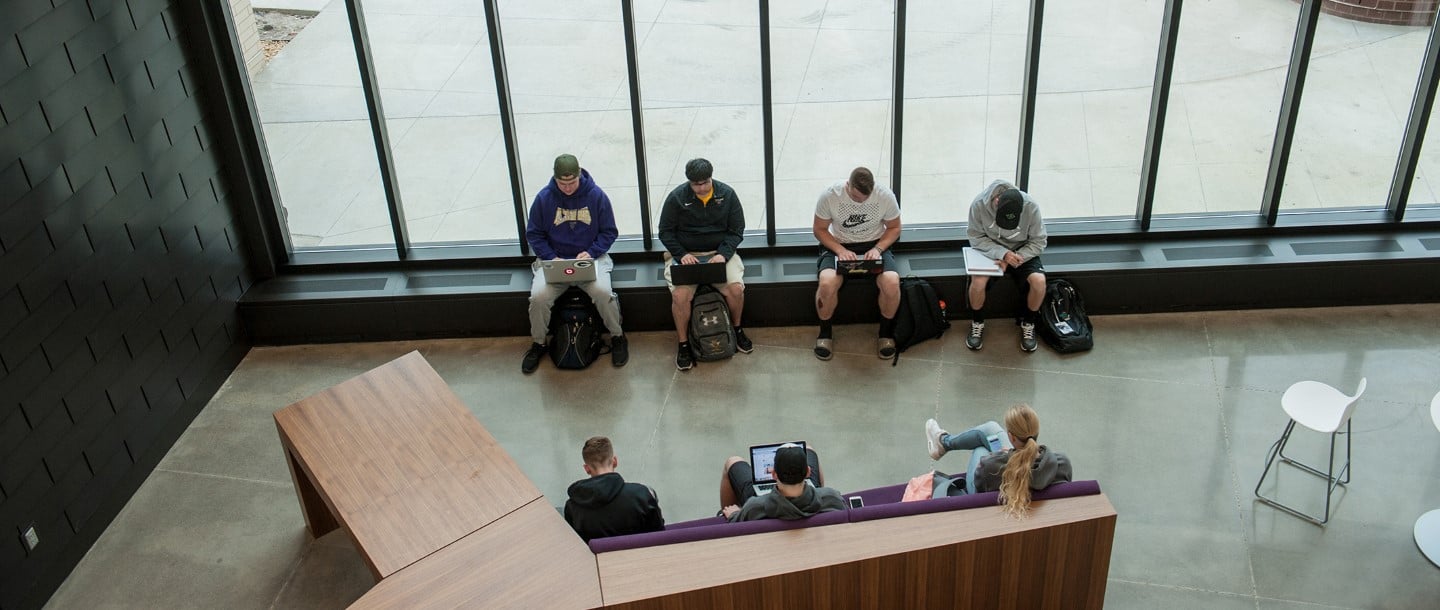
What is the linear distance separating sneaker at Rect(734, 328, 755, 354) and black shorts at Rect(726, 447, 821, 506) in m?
1.84

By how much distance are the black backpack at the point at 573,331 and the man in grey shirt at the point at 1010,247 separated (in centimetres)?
226

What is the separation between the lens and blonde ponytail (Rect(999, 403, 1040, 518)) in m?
4.32

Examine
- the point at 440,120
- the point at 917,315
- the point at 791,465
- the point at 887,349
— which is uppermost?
the point at 440,120

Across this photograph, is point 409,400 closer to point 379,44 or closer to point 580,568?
point 580,568

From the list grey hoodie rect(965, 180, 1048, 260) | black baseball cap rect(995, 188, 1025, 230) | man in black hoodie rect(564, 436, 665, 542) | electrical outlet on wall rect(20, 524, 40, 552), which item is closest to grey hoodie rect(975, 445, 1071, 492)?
man in black hoodie rect(564, 436, 665, 542)

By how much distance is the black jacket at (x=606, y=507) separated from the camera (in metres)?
4.50

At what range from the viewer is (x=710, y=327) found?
6.84 m

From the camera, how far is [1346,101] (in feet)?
22.8

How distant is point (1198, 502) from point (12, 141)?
573cm

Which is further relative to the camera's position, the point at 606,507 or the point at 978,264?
the point at 978,264

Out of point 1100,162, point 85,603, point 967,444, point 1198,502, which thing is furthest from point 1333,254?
point 85,603

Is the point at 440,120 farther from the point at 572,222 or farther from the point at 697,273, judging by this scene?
the point at 697,273

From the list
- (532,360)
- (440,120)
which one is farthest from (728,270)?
(440,120)

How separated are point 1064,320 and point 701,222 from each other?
2245 mm
